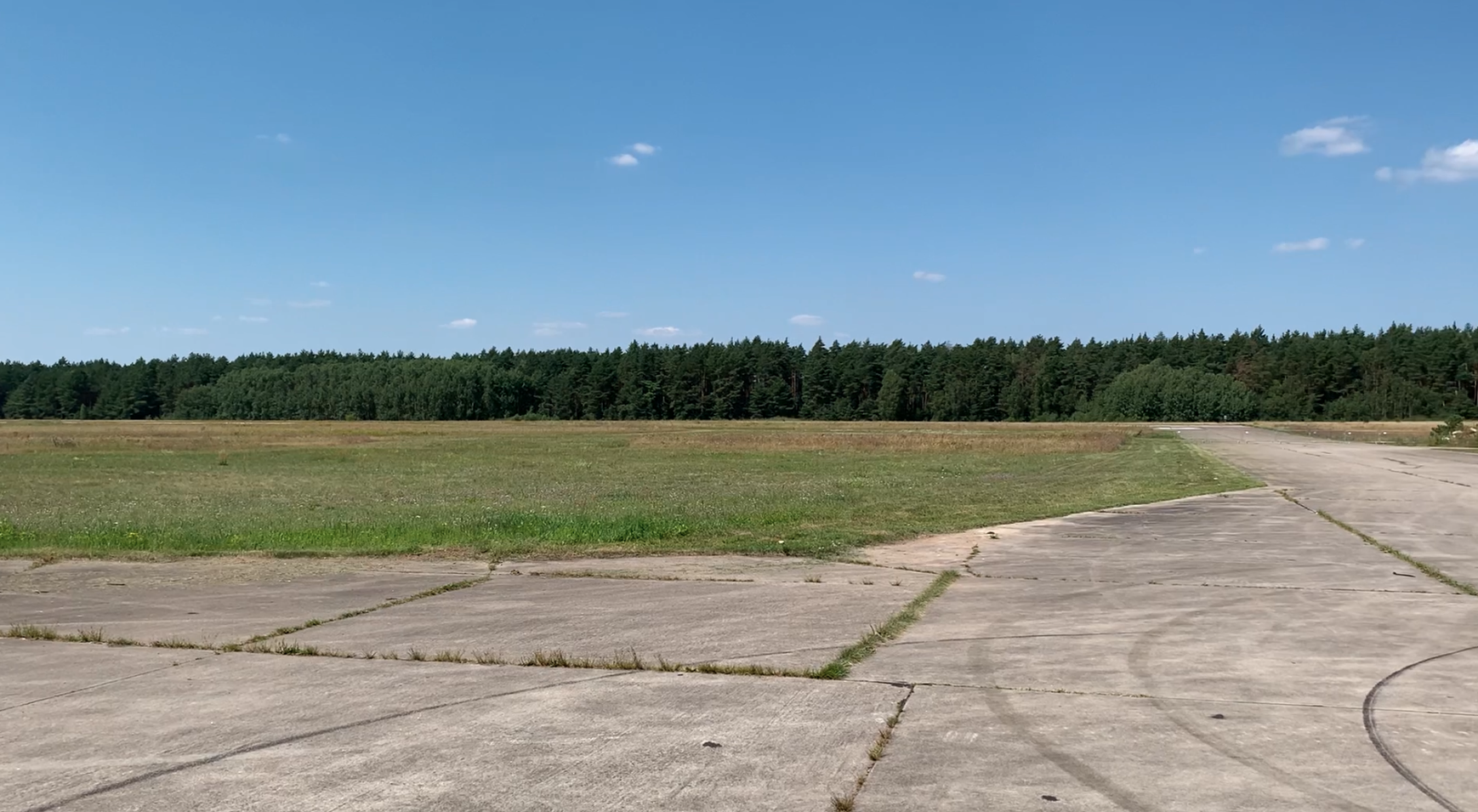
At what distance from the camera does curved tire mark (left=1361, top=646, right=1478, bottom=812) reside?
15.6ft

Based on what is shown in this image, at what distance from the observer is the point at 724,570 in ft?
40.8

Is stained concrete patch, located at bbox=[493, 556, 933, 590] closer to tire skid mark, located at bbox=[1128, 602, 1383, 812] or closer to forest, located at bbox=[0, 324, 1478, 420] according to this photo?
tire skid mark, located at bbox=[1128, 602, 1383, 812]

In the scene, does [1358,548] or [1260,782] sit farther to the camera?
[1358,548]

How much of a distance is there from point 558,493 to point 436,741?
24026 millimetres

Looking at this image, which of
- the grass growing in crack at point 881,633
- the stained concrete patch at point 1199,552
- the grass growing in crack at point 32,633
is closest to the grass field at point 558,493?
the stained concrete patch at point 1199,552

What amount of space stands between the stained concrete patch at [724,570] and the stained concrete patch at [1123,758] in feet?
15.9

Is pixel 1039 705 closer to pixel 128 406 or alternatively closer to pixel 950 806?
pixel 950 806

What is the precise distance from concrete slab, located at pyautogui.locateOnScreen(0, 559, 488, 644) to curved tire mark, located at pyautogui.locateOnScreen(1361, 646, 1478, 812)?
793cm

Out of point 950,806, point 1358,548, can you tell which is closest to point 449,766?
point 950,806

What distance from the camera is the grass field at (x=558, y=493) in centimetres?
1552

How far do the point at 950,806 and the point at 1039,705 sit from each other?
6.04 feet

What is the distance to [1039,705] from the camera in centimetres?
632

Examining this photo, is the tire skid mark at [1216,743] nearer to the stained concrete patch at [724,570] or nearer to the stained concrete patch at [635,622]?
the stained concrete patch at [635,622]

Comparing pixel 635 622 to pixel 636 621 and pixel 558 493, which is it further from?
pixel 558 493
